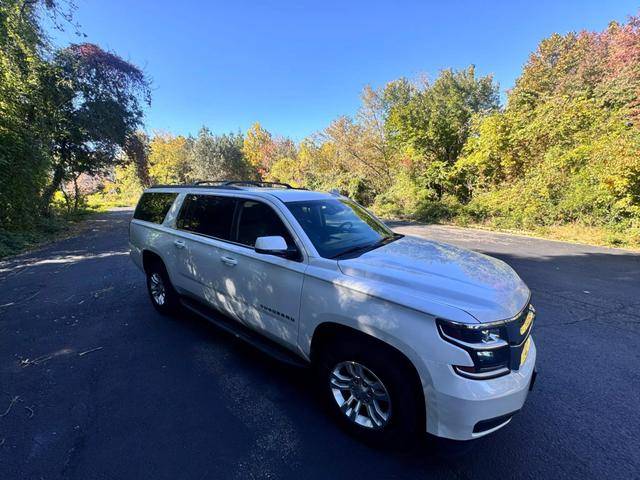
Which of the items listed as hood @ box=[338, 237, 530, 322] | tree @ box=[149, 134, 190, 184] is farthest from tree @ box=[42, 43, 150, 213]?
tree @ box=[149, 134, 190, 184]

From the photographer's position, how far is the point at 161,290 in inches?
181

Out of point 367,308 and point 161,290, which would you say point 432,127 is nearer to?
point 161,290

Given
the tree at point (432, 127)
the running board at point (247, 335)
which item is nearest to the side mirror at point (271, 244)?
the running board at point (247, 335)

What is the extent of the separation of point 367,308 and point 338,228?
1179 millimetres

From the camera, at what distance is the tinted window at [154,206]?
446cm

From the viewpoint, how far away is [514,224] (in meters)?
14.5

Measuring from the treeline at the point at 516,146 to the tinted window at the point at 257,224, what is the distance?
42.1ft

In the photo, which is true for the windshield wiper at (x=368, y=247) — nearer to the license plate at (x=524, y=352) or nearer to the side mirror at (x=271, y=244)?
the side mirror at (x=271, y=244)

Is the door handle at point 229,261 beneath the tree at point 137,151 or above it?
beneath

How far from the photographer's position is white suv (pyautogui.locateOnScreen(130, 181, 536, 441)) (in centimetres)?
189

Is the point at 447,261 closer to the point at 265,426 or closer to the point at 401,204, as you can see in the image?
the point at 265,426

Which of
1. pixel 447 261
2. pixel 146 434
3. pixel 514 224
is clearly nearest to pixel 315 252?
pixel 447 261

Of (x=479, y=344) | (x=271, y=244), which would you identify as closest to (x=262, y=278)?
(x=271, y=244)

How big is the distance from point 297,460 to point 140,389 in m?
1.71
